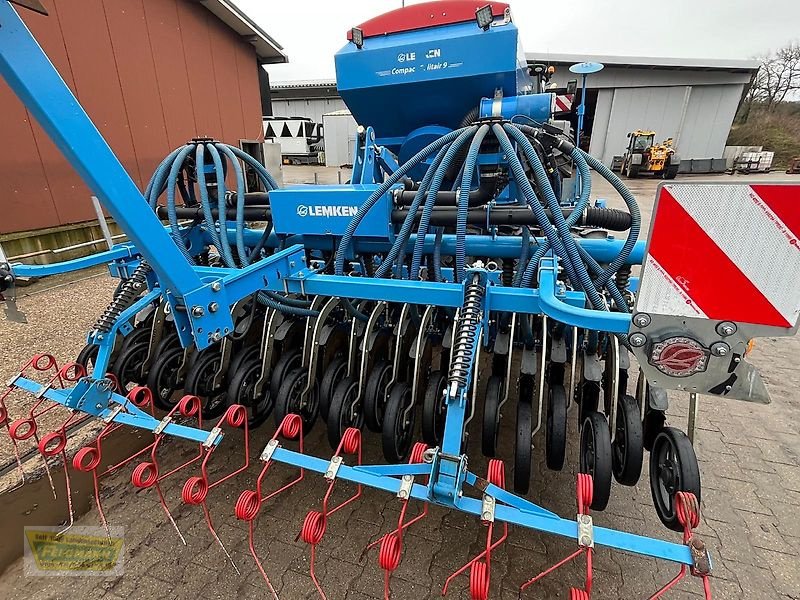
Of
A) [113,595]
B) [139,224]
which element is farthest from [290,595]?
[139,224]

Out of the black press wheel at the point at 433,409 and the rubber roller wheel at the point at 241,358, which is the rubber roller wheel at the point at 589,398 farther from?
the rubber roller wheel at the point at 241,358

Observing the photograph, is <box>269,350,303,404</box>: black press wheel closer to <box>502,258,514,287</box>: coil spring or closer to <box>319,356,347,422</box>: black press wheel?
<box>319,356,347,422</box>: black press wheel

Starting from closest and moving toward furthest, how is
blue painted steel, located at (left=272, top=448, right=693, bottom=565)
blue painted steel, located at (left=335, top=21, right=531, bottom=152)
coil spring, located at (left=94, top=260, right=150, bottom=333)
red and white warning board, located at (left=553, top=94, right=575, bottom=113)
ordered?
blue painted steel, located at (left=272, top=448, right=693, bottom=565) < coil spring, located at (left=94, top=260, right=150, bottom=333) < blue painted steel, located at (left=335, top=21, right=531, bottom=152) < red and white warning board, located at (left=553, top=94, right=575, bottom=113)

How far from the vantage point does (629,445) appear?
159cm

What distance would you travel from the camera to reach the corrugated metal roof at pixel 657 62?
640 inches

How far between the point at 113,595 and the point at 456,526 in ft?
4.50

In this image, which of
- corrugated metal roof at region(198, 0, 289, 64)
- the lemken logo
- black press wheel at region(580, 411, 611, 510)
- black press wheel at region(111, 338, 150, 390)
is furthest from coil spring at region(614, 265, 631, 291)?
corrugated metal roof at region(198, 0, 289, 64)

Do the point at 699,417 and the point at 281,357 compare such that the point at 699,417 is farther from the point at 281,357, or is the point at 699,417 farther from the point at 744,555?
the point at 281,357

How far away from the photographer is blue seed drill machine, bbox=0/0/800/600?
114 centimetres

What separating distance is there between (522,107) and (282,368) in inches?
94.8

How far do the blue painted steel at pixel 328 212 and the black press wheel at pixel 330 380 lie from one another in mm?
631

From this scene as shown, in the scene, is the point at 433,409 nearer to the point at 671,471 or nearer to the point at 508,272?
the point at 671,471

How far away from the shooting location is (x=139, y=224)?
131 cm
